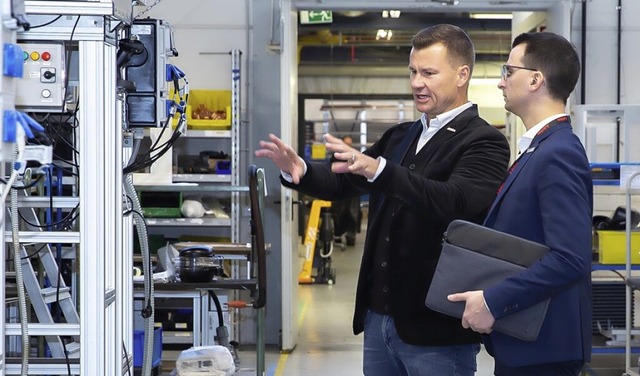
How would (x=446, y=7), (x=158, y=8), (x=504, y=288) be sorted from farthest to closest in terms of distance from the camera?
(x=158, y=8), (x=446, y=7), (x=504, y=288)

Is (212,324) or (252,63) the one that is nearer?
(212,324)

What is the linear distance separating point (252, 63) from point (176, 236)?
140 cm

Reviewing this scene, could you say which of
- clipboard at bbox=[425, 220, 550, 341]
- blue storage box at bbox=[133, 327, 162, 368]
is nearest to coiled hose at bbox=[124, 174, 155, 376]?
blue storage box at bbox=[133, 327, 162, 368]

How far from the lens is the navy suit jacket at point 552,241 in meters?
2.12

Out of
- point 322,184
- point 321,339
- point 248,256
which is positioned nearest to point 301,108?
point 321,339

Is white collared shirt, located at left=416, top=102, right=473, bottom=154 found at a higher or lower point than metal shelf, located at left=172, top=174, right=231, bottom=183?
higher

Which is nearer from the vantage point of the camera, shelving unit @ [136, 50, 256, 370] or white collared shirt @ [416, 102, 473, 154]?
white collared shirt @ [416, 102, 473, 154]

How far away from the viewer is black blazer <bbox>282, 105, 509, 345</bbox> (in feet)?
7.95

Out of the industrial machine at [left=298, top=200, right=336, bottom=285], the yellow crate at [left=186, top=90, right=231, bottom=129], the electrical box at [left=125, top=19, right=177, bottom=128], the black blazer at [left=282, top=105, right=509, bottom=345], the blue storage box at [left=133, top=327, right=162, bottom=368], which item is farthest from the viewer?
the industrial machine at [left=298, top=200, right=336, bottom=285]

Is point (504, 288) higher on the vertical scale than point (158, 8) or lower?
lower

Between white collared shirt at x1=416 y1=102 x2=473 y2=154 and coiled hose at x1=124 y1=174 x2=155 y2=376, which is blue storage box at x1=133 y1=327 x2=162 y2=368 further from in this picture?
white collared shirt at x1=416 y1=102 x2=473 y2=154

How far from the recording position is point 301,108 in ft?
54.3

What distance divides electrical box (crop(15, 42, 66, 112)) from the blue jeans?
1193 millimetres

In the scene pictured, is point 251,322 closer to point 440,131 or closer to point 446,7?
point 446,7
